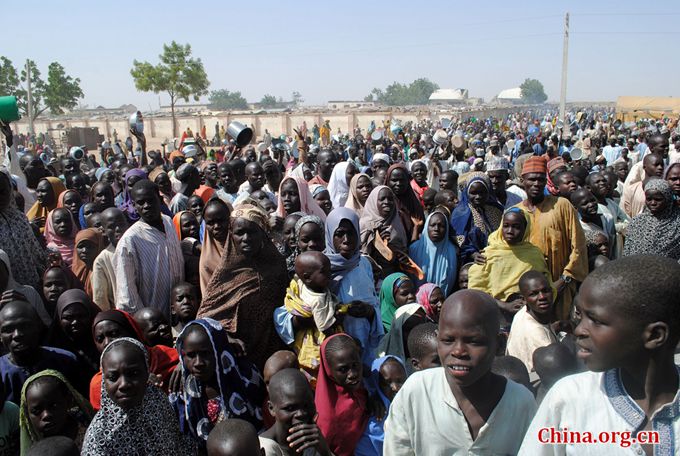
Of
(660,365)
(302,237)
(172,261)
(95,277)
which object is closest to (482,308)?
(660,365)

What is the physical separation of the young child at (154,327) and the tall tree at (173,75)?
3328cm

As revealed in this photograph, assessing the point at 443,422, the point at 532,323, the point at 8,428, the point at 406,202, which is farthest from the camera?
the point at 406,202

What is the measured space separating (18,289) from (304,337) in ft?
6.67

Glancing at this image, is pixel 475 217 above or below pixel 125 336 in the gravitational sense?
above

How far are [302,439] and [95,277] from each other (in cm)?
234

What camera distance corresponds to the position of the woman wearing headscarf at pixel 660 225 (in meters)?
4.49

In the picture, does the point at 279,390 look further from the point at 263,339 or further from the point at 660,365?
the point at 660,365

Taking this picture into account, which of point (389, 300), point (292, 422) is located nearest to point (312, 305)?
point (292, 422)

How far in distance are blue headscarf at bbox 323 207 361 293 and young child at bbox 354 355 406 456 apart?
2.26 feet

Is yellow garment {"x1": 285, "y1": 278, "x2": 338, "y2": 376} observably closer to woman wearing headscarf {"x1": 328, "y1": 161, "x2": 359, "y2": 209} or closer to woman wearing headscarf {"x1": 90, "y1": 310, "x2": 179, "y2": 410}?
woman wearing headscarf {"x1": 90, "y1": 310, "x2": 179, "y2": 410}

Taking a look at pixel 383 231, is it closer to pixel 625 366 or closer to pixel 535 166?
pixel 535 166

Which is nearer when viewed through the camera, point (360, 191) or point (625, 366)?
point (625, 366)

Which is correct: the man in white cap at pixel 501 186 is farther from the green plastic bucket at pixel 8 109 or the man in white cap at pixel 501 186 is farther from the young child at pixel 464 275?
the green plastic bucket at pixel 8 109

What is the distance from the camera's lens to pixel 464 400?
182 centimetres
